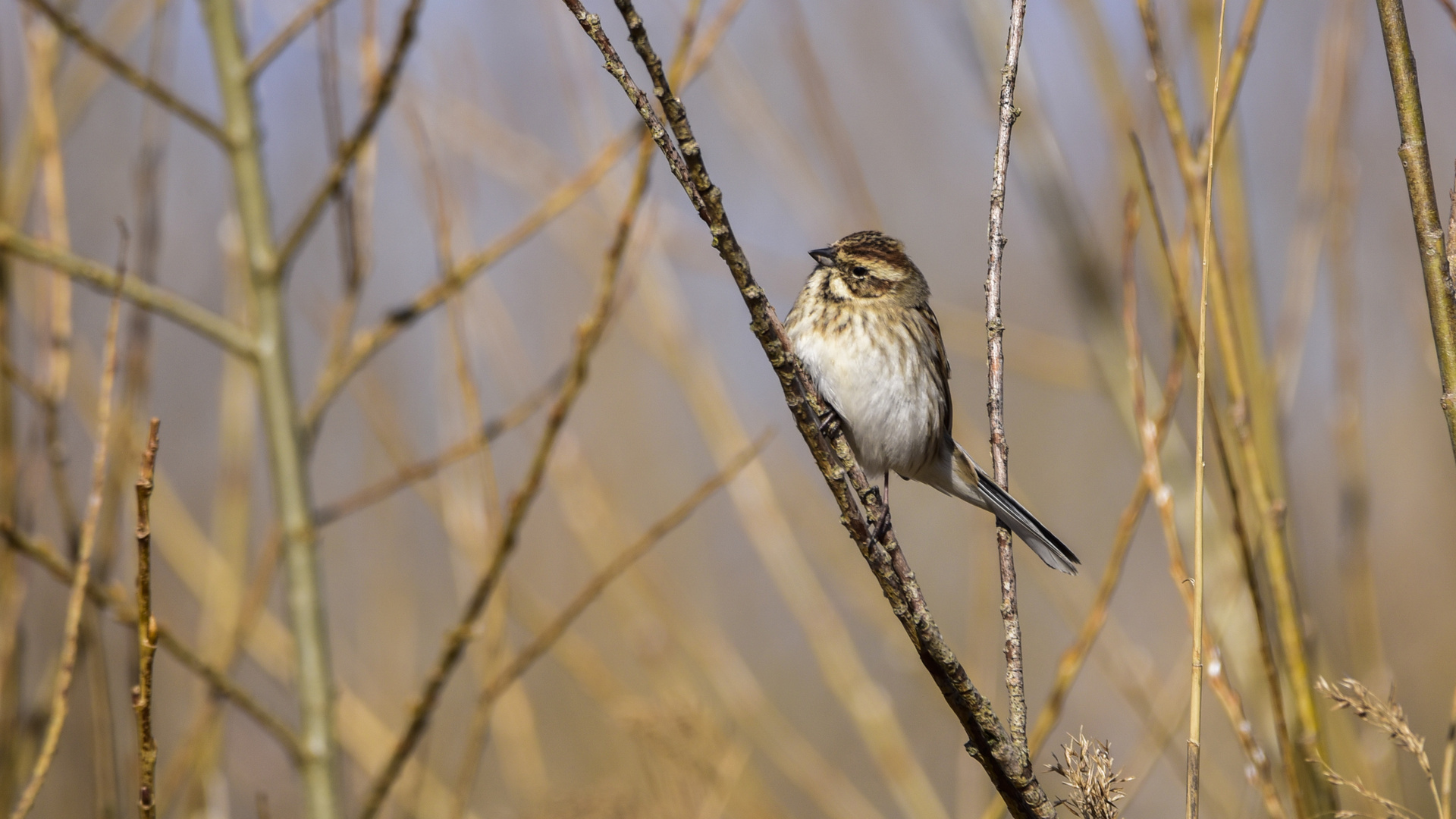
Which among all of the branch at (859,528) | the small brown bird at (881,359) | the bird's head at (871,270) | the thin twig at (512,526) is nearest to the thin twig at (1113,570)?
the branch at (859,528)

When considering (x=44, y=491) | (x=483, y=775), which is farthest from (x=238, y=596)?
(x=483, y=775)

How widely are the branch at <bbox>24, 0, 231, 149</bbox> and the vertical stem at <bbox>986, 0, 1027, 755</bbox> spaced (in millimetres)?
1571

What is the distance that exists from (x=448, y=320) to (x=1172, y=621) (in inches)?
204

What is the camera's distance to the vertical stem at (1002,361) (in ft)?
5.25

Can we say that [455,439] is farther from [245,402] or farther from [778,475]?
[778,475]

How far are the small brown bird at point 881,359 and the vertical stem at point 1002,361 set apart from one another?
1.38 metres

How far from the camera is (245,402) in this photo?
9.30ft

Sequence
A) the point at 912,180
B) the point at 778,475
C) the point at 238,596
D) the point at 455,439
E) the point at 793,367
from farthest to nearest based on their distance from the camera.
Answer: the point at 912,180, the point at 778,475, the point at 455,439, the point at 238,596, the point at 793,367

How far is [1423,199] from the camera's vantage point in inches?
54.3

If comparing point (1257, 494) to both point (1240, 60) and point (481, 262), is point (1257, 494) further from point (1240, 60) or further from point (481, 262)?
point (481, 262)

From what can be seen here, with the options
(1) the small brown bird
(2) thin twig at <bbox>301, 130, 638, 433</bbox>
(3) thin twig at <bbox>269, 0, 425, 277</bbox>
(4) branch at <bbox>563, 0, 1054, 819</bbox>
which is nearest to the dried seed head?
(4) branch at <bbox>563, 0, 1054, 819</bbox>

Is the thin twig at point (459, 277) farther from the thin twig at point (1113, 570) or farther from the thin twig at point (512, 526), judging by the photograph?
the thin twig at point (1113, 570)

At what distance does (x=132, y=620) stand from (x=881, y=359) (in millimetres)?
2121

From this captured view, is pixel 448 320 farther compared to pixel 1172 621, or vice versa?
pixel 1172 621
